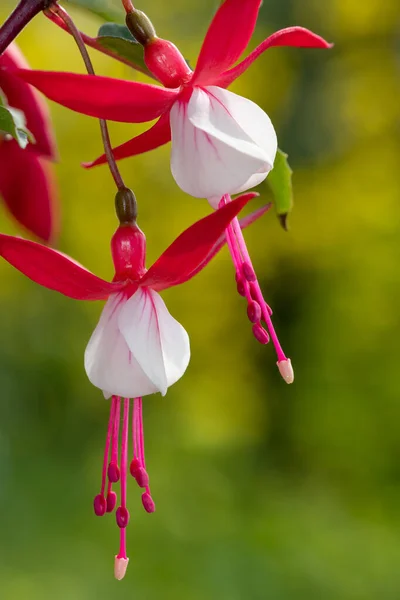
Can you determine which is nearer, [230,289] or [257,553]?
[257,553]

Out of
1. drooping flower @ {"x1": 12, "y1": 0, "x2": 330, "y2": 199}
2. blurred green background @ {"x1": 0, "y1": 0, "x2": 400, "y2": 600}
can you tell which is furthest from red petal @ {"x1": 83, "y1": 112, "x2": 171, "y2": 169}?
blurred green background @ {"x1": 0, "y1": 0, "x2": 400, "y2": 600}

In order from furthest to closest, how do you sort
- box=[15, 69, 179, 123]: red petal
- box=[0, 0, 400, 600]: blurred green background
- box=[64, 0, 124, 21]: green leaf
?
box=[0, 0, 400, 600]: blurred green background → box=[64, 0, 124, 21]: green leaf → box=[15, 69, 179, 123]: red petal

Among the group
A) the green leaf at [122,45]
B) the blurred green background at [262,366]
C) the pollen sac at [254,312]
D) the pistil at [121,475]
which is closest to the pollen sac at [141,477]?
the pistil at [121,475]

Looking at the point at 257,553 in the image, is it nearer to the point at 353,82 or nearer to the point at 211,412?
the point at 211,412

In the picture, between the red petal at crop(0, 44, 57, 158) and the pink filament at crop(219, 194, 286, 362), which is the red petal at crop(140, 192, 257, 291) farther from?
the red petal at crop(0, 44, 57, 158)

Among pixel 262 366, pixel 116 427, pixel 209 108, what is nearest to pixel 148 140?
pixel 209 108

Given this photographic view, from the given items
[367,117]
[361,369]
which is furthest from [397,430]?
[367,117]
